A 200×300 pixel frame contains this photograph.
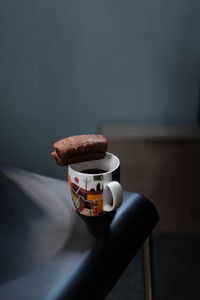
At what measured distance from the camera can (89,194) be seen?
0.69 metres

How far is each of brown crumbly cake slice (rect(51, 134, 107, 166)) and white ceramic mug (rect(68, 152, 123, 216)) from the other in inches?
0.8

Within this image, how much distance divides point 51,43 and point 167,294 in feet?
2.83

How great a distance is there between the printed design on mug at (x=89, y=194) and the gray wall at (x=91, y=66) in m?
0.80

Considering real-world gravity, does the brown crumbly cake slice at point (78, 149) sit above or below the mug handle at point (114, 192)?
above

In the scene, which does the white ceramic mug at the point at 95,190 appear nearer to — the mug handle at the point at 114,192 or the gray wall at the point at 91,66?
the mug handle at the point at 114,192

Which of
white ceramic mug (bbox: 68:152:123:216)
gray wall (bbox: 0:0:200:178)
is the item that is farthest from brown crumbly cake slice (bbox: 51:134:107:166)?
gray wall (bbox: 0:0:200:178)

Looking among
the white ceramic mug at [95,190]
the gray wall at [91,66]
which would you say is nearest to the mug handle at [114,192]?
the white ceramic mug at [95,190]

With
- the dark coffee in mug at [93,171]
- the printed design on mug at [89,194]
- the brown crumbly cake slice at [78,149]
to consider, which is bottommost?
the printed design on mug at [89,194]

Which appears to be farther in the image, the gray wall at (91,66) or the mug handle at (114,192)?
the gray wall at (91,66)

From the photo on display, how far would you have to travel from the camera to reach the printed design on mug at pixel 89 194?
68 cm

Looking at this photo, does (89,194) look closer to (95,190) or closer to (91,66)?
(95,190)

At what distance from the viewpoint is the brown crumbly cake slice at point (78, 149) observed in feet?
2.29

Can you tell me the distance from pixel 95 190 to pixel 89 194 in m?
0.01

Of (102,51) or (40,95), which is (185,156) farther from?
(40,95)
